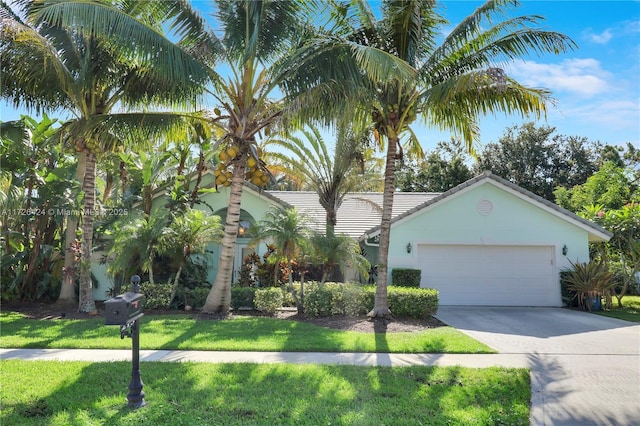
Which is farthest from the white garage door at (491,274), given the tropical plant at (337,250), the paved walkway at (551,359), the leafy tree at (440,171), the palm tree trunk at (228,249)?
the leafy tree at (440,171)

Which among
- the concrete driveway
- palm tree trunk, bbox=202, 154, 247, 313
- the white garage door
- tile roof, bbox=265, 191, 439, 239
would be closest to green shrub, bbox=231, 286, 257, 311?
palm tree trunk, bbox=202, 154, 247, 313

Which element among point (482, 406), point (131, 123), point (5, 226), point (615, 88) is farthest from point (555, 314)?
point (5, 226)

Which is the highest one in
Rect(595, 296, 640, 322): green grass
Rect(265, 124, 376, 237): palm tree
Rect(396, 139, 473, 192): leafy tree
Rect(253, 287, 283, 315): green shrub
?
Rect(396, 139, 473, 192): leafy tree

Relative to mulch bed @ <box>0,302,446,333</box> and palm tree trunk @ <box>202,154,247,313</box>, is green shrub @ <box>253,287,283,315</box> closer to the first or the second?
mulch bed @ <box>0,302,446,333</box>

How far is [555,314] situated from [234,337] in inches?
388

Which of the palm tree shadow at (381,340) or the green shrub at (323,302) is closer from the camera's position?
the palm tree shadow at (381,340)

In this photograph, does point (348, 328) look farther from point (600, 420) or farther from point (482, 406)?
point (600, 420)

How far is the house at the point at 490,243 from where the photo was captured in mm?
14875

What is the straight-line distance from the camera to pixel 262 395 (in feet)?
17.6

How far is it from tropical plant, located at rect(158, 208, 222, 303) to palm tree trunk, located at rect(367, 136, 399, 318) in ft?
16.3

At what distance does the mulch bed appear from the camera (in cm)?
991

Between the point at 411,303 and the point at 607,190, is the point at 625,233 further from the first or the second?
the point at 411,303

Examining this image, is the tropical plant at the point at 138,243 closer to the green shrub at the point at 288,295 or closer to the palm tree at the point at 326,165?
the green shrub at the point at 288,295

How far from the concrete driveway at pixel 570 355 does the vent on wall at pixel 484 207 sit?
11.1 feet
